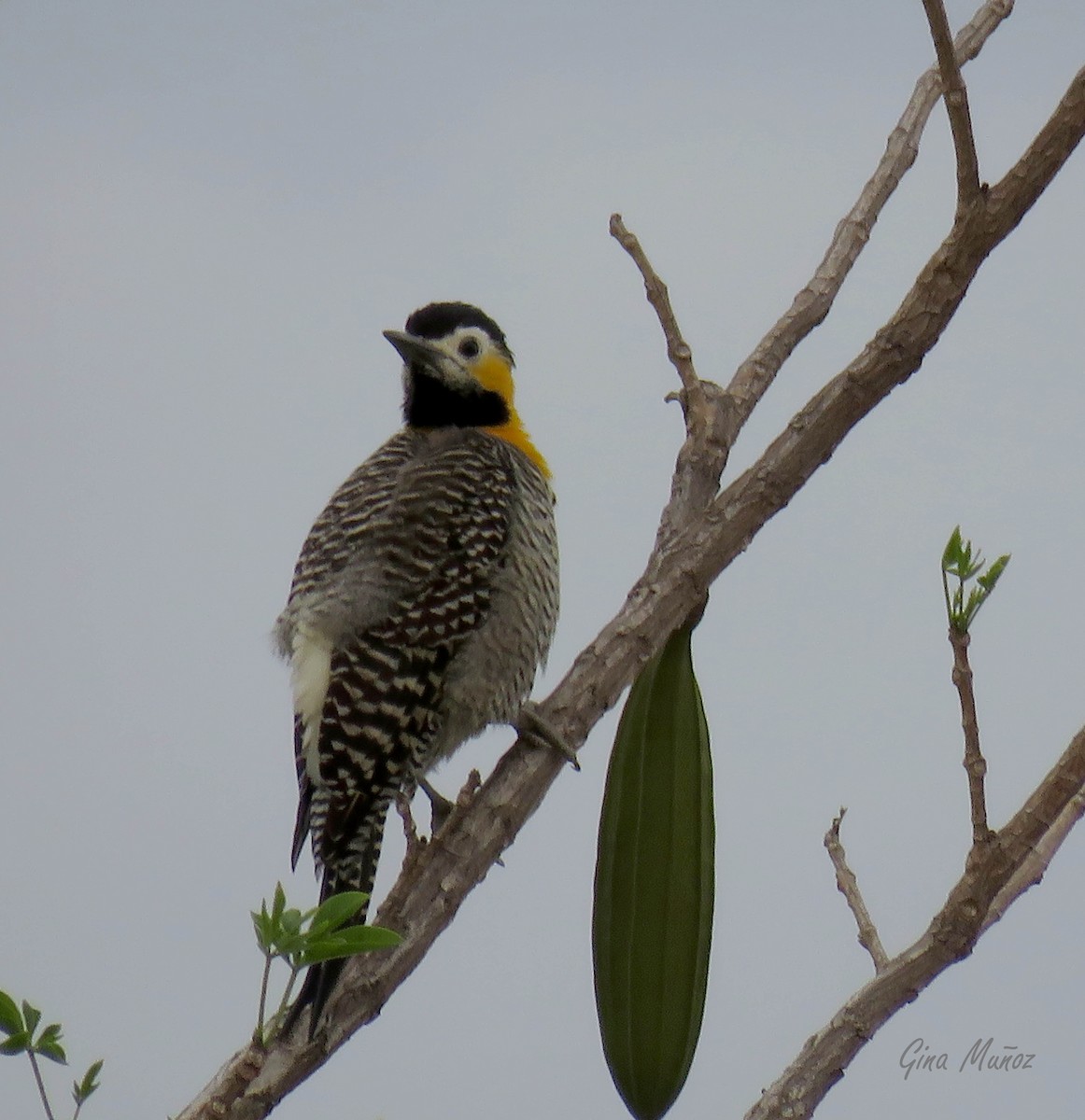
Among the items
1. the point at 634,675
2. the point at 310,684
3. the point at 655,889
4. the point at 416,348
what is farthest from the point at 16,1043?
the point at 416,348

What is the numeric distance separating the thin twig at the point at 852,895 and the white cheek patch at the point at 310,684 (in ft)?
2.17

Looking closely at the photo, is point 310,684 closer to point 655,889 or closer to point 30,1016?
point 655,889

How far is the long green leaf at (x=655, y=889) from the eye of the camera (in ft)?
4.07

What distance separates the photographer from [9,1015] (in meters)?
0.98

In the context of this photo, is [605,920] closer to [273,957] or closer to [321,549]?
[273,957]

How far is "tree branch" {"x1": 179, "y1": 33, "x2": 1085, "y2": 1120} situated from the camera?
120 cm

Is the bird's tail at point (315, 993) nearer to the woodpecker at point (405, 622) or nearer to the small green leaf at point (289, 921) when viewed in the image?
the small green leaf at point (289, 921)

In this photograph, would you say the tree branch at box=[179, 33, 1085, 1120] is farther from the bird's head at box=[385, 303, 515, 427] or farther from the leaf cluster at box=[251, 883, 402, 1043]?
the bird's head at box=[385, 303, 515, 427]

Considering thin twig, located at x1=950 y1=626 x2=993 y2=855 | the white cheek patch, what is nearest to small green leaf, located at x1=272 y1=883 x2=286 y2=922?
thin twig, located at x1=950 y1=626 x2=993 y2=855

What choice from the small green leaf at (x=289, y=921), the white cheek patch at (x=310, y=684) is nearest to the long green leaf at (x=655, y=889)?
the small green leaf at (x=289, y=921)

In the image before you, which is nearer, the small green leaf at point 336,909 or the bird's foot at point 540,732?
the small green leaf at point 336,909

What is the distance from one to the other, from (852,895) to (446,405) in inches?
51.1

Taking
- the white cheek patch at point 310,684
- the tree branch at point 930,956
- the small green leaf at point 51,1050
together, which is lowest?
the tree branch at point 930,956

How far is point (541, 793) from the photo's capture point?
144cm
